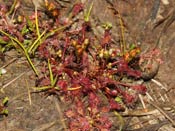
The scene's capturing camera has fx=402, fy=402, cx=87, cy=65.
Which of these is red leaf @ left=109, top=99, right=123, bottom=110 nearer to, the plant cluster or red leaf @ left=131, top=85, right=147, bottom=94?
the plant cluster

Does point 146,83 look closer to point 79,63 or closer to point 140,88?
point 140,88

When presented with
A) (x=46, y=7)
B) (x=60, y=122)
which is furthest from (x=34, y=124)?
(x=46, y=7)

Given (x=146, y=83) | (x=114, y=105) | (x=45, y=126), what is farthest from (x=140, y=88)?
(x=45, y=126)

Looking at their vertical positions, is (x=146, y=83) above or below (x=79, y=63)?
below

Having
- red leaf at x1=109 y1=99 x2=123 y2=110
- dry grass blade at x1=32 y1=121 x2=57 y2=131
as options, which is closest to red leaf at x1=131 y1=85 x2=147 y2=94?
red leaf at x1=109 y1=99 x2=123 y2=110

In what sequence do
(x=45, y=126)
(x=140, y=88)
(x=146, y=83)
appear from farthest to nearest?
(x=146, y=83), (x=140, y=88), (x=45, y=126)

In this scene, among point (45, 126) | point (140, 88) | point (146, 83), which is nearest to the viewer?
point (45, 126)

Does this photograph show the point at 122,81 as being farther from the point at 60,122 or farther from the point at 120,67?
the point at 60,122

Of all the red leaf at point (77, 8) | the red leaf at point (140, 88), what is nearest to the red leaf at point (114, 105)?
the red leaf at point (140, 88)
